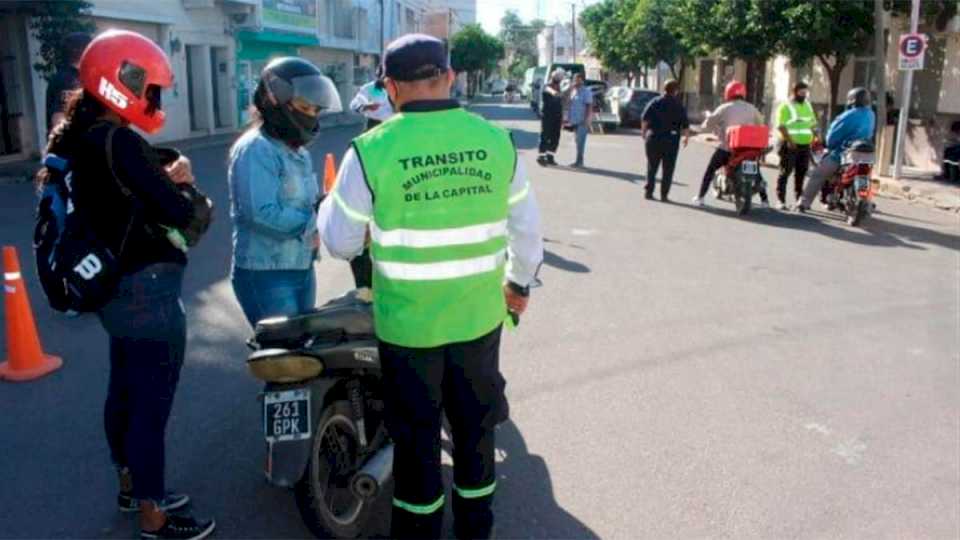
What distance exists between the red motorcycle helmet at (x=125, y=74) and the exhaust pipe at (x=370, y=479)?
154 centimetres

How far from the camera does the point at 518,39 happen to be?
130125 millimetres

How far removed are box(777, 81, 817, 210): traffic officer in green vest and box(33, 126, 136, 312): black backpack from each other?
10.5 m

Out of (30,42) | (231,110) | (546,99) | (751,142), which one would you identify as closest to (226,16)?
(231,110)

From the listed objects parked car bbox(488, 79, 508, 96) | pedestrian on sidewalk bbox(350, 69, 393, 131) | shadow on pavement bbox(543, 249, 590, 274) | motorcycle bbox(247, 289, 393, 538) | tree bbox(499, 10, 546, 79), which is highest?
tree bbox(499, 10, 546, 79)

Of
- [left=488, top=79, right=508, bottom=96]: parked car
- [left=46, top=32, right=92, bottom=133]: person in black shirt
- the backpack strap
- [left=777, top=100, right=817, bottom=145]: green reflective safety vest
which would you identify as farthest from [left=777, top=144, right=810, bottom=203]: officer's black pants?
[left=488, top=79, right=508, bottom=96]: parked car

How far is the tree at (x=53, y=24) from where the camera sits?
15344 mm

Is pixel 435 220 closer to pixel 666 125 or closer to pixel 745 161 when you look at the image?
pixel 745 161

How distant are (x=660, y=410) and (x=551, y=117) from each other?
40.8ft

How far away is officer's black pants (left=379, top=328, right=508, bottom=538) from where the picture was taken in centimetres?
288

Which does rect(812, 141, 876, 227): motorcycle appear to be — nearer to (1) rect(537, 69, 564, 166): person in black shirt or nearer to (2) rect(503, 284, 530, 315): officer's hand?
(1) rect(537, 69, 564, 166): person in black shirt

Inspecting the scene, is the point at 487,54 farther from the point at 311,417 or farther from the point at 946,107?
the point at 311,417

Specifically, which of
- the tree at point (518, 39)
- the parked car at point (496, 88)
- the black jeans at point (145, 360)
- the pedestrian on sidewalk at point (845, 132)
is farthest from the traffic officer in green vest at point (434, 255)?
the tree at point (518, 39)

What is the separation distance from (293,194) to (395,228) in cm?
106

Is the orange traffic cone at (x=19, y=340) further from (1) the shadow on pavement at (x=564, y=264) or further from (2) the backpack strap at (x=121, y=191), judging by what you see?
(1) the shadow on pavement at (x=564, y=264)
